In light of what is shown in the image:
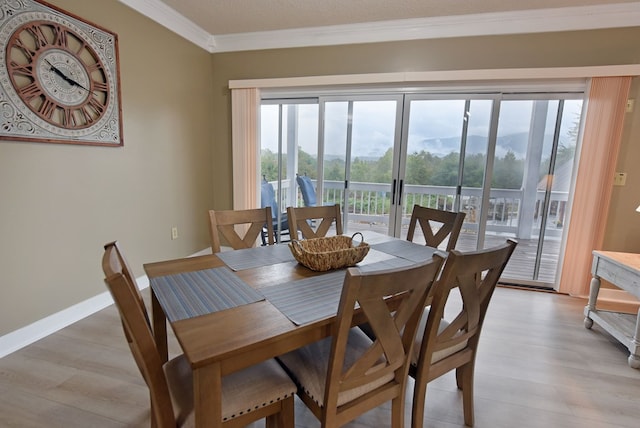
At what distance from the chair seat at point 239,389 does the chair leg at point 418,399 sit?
531mm

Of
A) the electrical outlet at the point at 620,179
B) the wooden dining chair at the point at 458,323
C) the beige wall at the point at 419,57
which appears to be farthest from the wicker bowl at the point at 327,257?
the electrical outlet at the point at 620,179

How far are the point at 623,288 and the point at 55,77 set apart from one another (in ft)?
13.7

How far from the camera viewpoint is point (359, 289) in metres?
0.90

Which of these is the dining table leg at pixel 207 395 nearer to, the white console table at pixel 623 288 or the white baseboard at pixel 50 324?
the white baseboard at pixel 50 324

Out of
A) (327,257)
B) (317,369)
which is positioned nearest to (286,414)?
(317,369)

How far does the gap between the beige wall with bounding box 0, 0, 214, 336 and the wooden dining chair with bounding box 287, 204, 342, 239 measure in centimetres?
163

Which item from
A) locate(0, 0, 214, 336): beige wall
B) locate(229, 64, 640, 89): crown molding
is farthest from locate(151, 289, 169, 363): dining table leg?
locate(229, 64, 640, 89): crown molding

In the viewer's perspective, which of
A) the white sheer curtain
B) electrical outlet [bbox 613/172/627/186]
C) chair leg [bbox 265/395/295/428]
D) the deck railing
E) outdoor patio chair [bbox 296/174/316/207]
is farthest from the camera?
outdoor patio chair [bbox 296/174/316/207]

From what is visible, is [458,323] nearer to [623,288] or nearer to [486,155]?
[623,288]

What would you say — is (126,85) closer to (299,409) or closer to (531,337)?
(299,409)

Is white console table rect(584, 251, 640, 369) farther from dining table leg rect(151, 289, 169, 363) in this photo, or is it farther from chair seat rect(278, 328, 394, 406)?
dining table leg rect(151, 289, 169, 363)

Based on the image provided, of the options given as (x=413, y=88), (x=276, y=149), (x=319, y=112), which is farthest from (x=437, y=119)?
(x=276, y=149)

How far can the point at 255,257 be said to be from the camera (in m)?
1.70

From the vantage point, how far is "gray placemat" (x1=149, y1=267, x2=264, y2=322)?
1.11m
